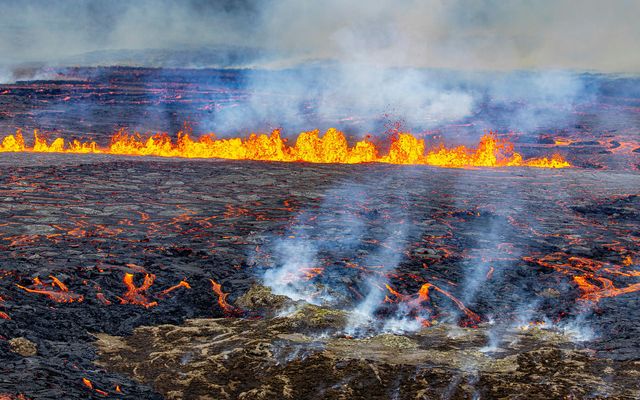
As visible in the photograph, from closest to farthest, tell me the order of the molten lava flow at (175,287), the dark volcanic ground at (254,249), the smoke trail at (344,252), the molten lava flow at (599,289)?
the dark volcanic ground at (254,249) → the molten lava flow at (175,287) → the smoke trail at (344,252) → the molten lava flow at (599,289)

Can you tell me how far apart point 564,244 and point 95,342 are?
835 centimetres

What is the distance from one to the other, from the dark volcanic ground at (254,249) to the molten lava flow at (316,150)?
7.65 m

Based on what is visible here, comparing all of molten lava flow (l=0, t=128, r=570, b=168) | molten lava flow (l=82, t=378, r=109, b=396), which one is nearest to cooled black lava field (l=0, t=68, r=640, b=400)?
molten lava flow (l=82, t=378, r=109, b=396)

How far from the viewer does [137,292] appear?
785 cm

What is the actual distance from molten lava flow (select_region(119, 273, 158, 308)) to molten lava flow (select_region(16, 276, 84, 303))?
0.54 metres

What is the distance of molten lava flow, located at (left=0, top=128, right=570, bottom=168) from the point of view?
26.2 meters

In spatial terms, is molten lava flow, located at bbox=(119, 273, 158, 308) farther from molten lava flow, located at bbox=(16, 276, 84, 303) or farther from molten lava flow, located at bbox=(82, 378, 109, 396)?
molten lava flow, located at bbox=(82, 378, 109, 396)

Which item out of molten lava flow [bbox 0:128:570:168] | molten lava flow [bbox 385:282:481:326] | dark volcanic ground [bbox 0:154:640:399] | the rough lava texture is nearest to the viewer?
the rough lava texture

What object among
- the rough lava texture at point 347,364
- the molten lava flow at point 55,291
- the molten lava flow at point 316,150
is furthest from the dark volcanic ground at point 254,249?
the molten lava flow at point 316,150

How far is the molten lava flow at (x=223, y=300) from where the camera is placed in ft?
24.7

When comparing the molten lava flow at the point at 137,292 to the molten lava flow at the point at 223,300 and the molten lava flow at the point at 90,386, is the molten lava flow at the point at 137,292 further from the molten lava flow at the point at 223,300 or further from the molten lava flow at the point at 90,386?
the molten lava flow at the point at 90,386

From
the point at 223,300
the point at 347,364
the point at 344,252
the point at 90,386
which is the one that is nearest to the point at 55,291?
the point at 223,300

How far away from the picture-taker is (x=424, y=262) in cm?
983

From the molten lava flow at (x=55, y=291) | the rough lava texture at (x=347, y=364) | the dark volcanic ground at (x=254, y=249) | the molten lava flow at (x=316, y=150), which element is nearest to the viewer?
the rough lava texture at (x=347, y=364)
